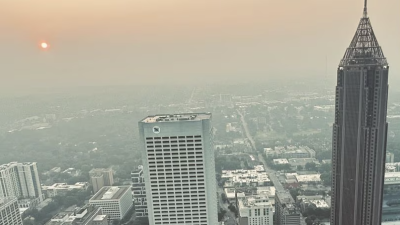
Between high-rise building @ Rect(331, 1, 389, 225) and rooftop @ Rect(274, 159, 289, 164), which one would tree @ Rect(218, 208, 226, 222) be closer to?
rooftop @ Rect(274, 159, 289, 164)

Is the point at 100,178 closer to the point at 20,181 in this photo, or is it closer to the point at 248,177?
the point at 20,181

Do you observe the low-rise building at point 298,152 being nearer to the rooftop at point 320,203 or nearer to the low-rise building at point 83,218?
the rooftop at point 320,203

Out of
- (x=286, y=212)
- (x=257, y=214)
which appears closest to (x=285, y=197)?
(x=286, y=212)

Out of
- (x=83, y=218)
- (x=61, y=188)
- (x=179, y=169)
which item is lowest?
(x=61, y=188)

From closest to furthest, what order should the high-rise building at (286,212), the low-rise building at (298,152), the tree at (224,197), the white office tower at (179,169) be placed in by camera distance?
the white office tower at (179,169), the high-rise building at (286,212), the tree at (224,197), the low-rise building at (298,152)

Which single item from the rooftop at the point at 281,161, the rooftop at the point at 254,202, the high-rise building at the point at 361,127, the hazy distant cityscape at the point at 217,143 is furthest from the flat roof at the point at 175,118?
the rooftop at the point at 281,161

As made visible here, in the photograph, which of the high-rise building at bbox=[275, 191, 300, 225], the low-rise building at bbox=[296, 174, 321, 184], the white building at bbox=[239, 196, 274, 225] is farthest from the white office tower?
the low-rise building at bbox=[296, 174, 321, 184]
